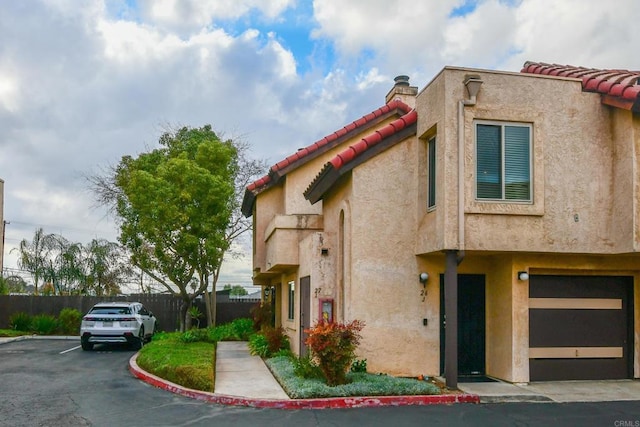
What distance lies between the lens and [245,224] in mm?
30984

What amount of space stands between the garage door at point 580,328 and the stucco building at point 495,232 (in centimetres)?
2

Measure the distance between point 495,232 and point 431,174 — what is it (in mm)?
1905

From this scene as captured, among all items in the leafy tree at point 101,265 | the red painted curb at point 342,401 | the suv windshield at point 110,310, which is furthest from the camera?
the leafy tree at point 101,265

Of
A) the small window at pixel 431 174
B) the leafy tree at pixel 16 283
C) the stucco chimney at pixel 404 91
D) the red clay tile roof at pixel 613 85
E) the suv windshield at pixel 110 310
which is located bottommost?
the suv windshield at pixel 110 310

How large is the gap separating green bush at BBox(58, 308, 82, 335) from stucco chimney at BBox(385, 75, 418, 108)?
17163mm

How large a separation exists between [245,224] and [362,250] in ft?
60.8

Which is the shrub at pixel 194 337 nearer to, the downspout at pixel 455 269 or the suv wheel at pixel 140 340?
the suv wheel at pixel 140 340

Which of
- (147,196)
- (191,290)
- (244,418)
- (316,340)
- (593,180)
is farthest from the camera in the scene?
(191,290)

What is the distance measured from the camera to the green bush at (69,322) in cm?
2739

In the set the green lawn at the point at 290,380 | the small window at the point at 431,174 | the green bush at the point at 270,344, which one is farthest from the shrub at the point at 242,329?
the small window at the point at 431,174

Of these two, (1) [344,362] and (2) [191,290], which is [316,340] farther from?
(2) [191,290]

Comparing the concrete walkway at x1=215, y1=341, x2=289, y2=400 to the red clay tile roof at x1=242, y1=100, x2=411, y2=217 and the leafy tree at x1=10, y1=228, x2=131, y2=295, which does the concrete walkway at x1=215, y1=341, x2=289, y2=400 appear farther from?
the leafy tree at x1=10, y1=228, x2=131, y2=295

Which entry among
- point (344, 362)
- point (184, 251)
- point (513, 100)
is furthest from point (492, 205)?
point (184, 251)

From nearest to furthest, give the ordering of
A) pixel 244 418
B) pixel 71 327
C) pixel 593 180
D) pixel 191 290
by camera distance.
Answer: pixel 244 418
pixel 593 180
pixel 71 327
pixel 191 290
